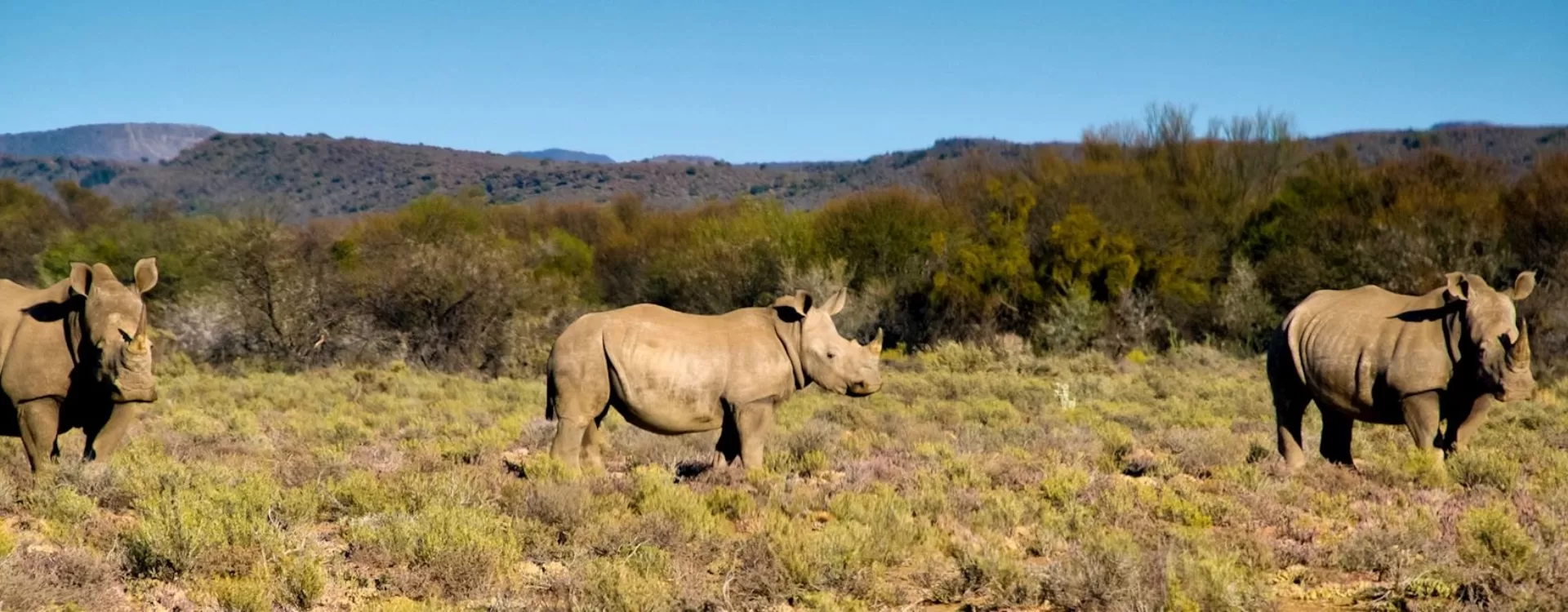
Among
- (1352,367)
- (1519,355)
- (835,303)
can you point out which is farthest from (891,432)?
(1519,355)

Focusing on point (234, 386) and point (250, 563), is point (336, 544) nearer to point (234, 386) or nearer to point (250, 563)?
point (250, 563)

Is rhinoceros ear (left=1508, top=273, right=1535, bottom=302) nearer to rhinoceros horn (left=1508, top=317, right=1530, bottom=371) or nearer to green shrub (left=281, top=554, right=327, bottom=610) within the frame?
rhinoceros horn (left=1508, top=317, right=1530, bottom=371)

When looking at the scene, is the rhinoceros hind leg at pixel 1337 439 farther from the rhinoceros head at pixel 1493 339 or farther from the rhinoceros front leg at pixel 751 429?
the rhinoceros front leg at pixel 751 429

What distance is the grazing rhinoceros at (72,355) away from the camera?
9.05 metres

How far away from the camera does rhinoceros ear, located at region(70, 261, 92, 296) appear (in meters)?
9.29

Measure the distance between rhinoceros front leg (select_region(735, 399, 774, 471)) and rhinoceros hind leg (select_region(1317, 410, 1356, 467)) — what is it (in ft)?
16.5

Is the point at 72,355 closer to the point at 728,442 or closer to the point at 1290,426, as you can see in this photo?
the point at 728,442

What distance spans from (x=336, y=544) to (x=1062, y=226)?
26117 millimetres

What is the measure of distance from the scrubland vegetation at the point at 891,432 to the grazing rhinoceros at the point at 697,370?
0.45 meters

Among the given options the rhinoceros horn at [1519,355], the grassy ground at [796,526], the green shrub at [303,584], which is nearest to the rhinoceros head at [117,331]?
the grassy ground at [796,526]

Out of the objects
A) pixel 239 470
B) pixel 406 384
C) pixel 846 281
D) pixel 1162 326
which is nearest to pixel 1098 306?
pixel 1162 326

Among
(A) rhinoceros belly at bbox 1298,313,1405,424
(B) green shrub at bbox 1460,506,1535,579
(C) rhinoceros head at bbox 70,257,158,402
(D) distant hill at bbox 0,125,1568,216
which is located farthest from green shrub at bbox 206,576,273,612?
(D) distant hill at bbox 0,125,1568,216

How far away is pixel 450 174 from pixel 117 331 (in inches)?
6246

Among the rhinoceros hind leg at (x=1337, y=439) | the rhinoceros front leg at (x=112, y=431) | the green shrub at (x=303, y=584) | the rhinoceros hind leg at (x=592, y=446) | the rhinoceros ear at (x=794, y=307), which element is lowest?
the rhinoceros hind leg at (x=1337, y=439)
